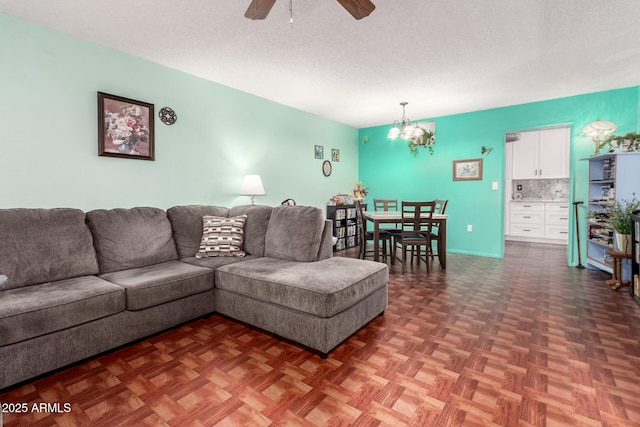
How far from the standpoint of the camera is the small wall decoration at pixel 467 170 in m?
4.96

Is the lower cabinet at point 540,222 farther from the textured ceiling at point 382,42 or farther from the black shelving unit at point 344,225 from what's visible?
the black shelving unit at point 344,225

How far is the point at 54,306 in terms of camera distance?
1.69 metres

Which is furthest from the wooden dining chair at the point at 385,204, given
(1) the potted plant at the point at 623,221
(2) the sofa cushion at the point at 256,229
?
(1) the potted plant at the point at 623,221

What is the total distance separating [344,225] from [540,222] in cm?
399

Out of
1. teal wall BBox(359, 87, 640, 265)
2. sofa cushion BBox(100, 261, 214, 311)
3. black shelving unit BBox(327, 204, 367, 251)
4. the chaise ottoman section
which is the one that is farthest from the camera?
black shelving unit BBox(327, 204, 367, 251)

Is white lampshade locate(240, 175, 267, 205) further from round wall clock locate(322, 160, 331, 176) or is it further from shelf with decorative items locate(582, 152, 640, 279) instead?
shelf with decorative items locate(582, 152, 640, 279)

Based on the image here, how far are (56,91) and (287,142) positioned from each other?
272 cm

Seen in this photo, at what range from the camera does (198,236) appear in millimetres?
2975

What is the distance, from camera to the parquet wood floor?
1.38 metres

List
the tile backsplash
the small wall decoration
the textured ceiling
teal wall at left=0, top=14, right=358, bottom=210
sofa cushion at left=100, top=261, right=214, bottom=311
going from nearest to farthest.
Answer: sofa cushion at left=100, top=261, right=214, bottom=311
the textured ceiling
teal wall at left=0, top=14, right=358, bottom=210
the small wall decoration
the tile backsplash

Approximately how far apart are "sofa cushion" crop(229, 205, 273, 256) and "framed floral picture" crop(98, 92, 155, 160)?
1.17 metres

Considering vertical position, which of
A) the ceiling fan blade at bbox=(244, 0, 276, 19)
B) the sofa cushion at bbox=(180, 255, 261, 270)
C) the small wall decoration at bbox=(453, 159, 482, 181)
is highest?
the ceiling fan blade at bbox=(244, 0, 276, 19)

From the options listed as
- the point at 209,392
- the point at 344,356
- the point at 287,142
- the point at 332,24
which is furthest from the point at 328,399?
the point at 287,142

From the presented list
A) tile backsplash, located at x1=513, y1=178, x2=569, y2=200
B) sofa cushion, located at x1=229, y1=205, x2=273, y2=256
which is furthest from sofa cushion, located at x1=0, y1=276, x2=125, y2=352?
tile backsplash, located at x1=513, y1=178, x2=569, y2=200
